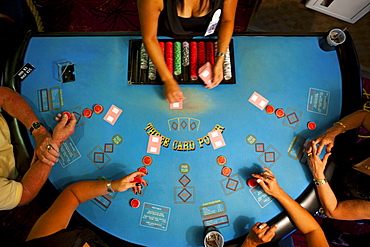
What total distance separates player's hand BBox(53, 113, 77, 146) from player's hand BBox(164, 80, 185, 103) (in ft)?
2.31

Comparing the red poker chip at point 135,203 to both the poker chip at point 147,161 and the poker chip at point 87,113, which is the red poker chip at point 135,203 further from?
the poker chip at point 87,113

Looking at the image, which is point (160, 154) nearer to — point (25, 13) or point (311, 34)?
point (311, 34)

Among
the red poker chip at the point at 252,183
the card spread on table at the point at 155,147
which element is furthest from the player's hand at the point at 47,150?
the red poker chip at the point at 252,183

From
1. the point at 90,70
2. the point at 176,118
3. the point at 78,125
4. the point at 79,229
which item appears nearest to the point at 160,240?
the point at 79,229

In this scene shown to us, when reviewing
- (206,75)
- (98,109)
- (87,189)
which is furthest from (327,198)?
(98,109)

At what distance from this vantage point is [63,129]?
1780 millimetres

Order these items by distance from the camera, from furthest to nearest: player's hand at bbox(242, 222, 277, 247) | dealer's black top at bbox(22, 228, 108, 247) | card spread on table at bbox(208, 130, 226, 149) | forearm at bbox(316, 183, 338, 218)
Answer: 1. card spread on table at bbox(208, 130, 226, 149)
2. forearm at bbox(316, 183, 338, 218)
3. player's hand at bbox(242, 222, 277, 247)
4. dealer's black top at bbox(22, 228, 108, 247)

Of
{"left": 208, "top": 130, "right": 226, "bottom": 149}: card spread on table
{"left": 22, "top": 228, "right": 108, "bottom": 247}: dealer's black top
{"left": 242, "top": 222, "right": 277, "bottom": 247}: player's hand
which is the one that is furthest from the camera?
{"left": 208, "top": 130, "right": 226, "bottom": 149}: card spread on table

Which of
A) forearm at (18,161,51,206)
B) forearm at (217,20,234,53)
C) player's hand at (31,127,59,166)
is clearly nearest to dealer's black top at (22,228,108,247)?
forearm at (18,161,51,206)

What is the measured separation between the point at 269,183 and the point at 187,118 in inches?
28.5

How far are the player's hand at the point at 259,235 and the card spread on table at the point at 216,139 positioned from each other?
571mm

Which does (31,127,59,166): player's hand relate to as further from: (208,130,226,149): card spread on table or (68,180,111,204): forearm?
(208,130,226,149): card spread on table

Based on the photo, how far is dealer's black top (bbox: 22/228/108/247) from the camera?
4.42 ft

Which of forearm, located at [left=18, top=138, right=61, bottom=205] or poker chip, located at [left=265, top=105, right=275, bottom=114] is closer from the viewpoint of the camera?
forearm, located at [left=18, top=138, right=61, bottom=205]
